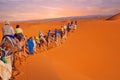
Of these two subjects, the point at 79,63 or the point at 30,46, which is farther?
the point at 30,46

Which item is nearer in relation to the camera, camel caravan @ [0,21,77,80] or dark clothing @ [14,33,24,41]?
camel caravan @ [0,21,77,80]

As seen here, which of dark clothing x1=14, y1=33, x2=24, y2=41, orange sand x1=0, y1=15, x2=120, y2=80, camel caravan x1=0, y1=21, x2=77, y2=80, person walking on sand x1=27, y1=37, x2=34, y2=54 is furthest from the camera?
person walking on sand x1=27, y1=37, x2=34, y2=54

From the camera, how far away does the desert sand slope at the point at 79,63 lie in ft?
39.3

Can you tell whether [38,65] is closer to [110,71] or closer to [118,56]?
[110,71]

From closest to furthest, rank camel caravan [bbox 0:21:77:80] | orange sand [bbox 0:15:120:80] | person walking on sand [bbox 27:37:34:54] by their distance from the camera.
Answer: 1. camel caravan [bbox 0:21:77:80]
2. orange sand [bbox 0:15:120:80]
3. person walking on sand [bbox 27:37:34:54]

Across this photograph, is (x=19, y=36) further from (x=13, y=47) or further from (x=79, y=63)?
(x=79, y=63)

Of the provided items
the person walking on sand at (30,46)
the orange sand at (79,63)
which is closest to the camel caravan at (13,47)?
the person walking on sand at (30,46)

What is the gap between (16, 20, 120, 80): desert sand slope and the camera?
1199cm

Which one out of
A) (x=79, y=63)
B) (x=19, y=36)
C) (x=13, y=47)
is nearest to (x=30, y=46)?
(x=79, y=63)

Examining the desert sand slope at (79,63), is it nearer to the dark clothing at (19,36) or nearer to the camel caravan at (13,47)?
the camel caravan at (13,47)

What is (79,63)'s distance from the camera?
16781mm

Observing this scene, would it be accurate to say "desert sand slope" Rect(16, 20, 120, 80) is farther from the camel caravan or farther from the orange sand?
the camel caravan

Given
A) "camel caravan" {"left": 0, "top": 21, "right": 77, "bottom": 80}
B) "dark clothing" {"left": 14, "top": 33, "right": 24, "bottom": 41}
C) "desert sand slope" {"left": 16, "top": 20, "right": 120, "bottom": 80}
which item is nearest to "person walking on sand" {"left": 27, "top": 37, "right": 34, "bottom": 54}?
"camel caravan" {"left": 0, "top": 21, "right": 77, "bottom": 80}

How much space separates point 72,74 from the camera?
42.2 feet
